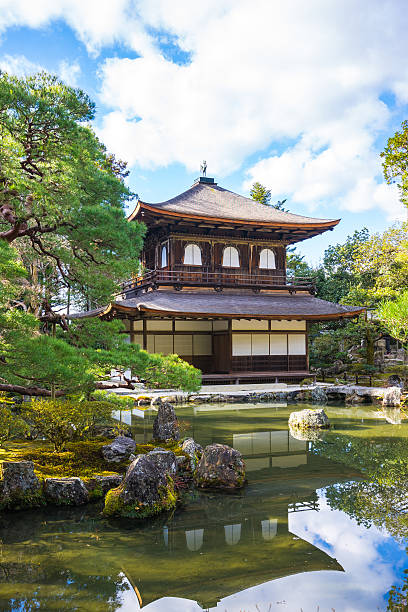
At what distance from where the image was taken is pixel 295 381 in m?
20.1

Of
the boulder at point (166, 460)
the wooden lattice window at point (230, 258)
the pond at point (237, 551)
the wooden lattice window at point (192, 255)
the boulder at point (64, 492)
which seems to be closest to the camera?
the pond at point (237, 551)

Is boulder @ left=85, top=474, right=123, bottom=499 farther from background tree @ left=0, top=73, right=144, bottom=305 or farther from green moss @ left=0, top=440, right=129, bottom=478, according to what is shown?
background tree @ left=0, top=73, right=144, bottom=305

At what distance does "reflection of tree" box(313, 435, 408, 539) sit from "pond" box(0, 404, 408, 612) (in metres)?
0.03

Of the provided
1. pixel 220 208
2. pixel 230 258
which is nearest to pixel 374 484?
pixel 230 258

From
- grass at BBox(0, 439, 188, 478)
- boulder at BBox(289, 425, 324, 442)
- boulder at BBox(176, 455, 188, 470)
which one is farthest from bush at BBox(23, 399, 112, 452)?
boulder at BBox(289, 425, 324, 442)

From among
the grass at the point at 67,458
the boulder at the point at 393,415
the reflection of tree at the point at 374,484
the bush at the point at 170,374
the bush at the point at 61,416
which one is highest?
the bush at the point at 170,374

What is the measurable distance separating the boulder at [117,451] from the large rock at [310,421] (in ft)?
18.9

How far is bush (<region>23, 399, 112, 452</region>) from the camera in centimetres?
711

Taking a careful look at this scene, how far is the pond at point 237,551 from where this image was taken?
4031 millimetres

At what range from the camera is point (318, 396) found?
57.2 ft

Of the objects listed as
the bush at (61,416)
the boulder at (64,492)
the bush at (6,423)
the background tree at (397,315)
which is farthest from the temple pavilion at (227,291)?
Answer: the boulder at (64,492)

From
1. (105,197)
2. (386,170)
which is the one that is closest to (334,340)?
(386,170)

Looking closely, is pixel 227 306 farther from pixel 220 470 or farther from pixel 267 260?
pixel 220 470

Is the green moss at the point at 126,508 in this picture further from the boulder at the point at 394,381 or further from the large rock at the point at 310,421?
the boulder at the point at 394,381
